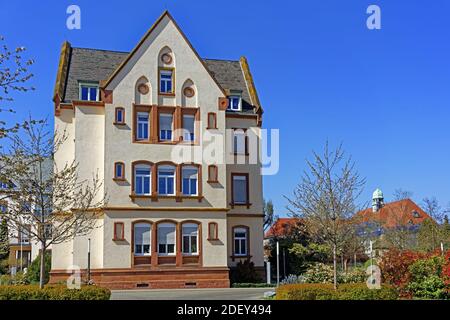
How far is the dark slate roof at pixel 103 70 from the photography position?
40125 millimetres

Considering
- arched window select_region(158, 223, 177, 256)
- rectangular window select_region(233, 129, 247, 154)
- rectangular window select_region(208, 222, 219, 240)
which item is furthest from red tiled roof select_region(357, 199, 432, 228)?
arched window select_region(158, 223, 177, 256)

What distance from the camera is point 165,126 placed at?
38.3 metres

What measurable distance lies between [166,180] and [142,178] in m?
1.58

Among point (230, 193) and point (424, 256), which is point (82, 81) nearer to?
point (230, 193)

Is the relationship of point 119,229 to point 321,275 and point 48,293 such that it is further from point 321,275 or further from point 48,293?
point 48,293

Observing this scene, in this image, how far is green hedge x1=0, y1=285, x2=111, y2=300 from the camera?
1947 cm

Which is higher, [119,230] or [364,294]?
[119,230]

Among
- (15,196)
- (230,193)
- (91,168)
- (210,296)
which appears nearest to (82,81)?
(91,168)

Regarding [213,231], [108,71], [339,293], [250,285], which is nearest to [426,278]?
[339,293]

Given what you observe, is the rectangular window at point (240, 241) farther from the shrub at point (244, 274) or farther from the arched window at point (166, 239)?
the arched window at point (166, 239)

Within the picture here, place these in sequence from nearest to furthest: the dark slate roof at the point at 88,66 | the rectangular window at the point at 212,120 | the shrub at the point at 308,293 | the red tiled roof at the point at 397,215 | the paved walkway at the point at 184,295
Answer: the shrub at the point at 308,293, the paved walkway at the point at 184,295, the rectangular window at the point at 212,120, the dark slate roof at the point at 88,66, the red tiled roof at the point at 397,215

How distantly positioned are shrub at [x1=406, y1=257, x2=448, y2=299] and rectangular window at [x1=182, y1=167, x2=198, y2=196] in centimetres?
1708

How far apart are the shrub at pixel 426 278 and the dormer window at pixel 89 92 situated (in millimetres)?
24070

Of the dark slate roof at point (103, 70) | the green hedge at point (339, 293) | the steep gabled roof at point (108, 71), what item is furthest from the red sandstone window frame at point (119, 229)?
the green hedge at point (339, 293)
